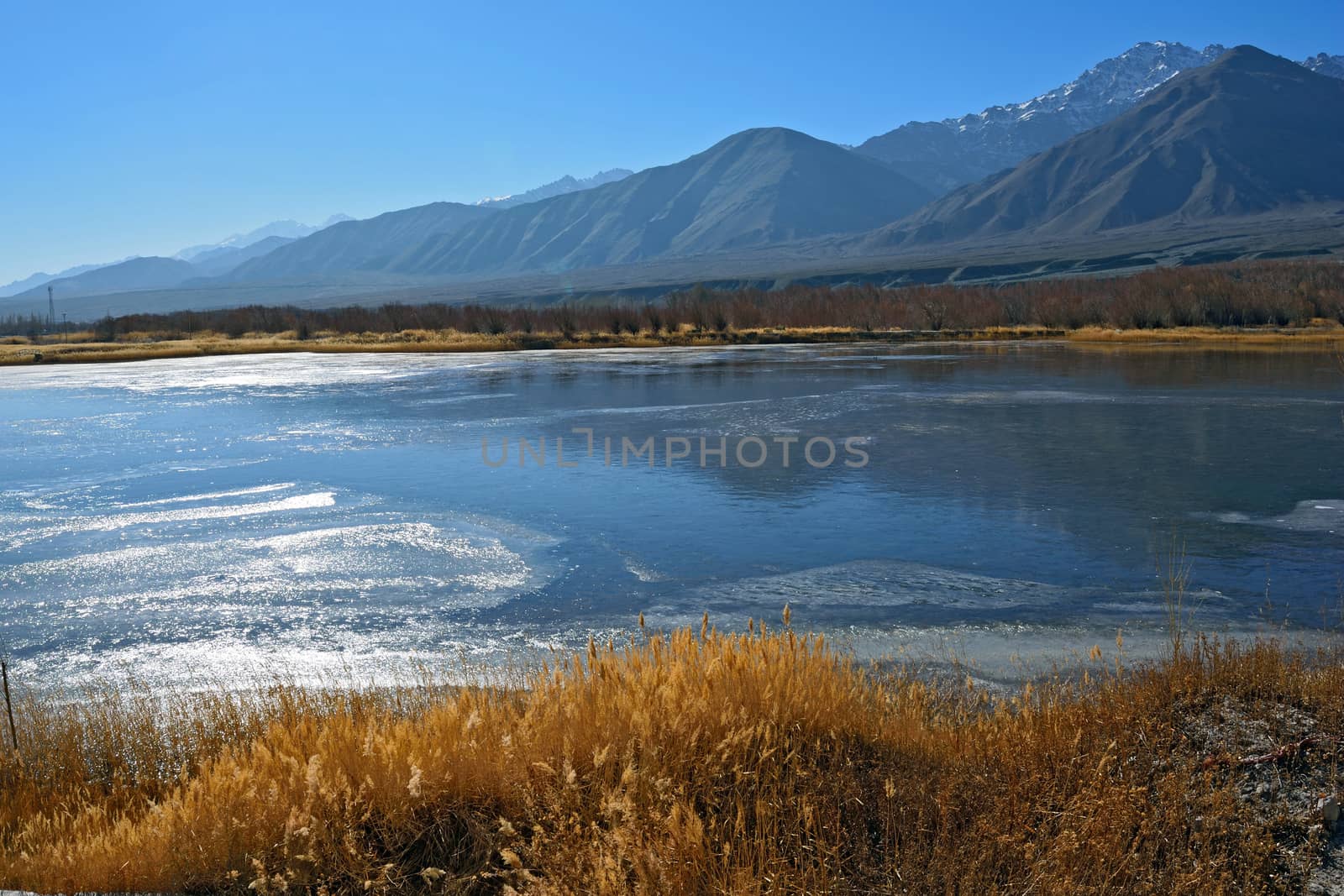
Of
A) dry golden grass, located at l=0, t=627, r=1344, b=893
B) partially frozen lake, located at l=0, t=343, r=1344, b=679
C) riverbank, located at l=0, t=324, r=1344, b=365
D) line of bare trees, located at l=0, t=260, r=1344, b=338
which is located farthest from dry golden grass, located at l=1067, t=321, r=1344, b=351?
dry golden grass, located at l=0, t=627, r=1344, b=893

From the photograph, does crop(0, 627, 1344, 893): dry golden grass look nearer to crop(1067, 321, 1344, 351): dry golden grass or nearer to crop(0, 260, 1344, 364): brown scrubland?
crop(1067, 321, 1344, 351): dry golden grass

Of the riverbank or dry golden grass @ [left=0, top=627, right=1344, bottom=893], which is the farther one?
the riverbank

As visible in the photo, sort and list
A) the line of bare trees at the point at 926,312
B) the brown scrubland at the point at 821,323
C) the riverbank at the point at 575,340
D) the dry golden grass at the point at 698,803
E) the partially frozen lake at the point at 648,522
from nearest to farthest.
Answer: the dry golden grass at the point at 698,803 < the partially frozen lake at the point at 648,522 < the riverbank at the point at 575,340 < the brown scrubland at the point at 821,323 < the line of bare trees at the point at 926,312

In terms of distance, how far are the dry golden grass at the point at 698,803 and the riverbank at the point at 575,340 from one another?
4648cm

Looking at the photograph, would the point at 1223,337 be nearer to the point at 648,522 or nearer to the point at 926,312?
the point at 926,312

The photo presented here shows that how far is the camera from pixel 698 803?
438cm

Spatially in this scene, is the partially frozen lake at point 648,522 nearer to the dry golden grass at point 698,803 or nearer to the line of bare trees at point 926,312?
the dry golden grass at point 698,803

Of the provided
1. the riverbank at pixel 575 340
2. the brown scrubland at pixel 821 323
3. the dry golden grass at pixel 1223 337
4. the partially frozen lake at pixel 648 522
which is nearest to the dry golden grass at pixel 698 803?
the partially frozen lake at pixel 648 522

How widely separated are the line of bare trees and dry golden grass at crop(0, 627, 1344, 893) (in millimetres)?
54022

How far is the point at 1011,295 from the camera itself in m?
66.2

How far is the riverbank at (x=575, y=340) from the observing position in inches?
1949

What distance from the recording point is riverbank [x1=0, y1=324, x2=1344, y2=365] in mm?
49500

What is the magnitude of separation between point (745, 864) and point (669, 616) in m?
5.19

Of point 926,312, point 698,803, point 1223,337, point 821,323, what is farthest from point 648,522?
point 821,323
